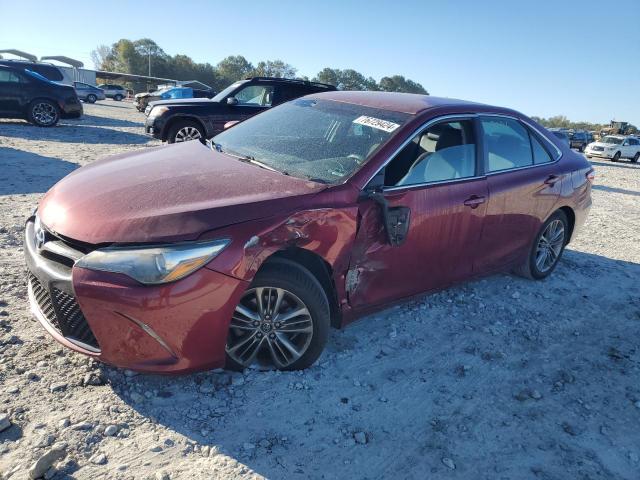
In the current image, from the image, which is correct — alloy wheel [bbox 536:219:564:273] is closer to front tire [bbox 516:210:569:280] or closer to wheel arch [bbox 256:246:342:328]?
front tire [bbox 516:210:569:280]

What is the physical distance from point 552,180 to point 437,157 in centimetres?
155

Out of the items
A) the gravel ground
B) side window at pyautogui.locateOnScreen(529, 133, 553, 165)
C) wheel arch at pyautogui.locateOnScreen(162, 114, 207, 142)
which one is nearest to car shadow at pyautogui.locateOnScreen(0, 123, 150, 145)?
wheel arch at pyautogui.locateOnScreen(162, 114, 207, 142)

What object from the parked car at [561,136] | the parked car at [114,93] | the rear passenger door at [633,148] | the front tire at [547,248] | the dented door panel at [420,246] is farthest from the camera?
the parked car at [114,93]

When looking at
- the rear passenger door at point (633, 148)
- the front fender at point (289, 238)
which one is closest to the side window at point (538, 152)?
the front fender at point (289, 238)

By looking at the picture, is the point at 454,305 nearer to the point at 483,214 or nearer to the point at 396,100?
the point at 483,214

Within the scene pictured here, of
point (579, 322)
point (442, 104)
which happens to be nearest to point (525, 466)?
point (579, 322)

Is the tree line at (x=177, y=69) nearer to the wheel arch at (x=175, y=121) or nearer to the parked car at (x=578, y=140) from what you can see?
the parked car at (x=578, y=140)

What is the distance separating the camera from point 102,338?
2.30 m

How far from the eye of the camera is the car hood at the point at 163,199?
232cm

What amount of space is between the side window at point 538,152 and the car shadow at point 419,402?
57.3 inches

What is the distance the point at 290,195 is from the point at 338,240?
0.39 m

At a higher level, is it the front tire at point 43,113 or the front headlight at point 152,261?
the front headlight at point 152,261

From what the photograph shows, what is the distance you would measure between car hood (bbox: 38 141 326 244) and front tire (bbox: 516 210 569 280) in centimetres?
269

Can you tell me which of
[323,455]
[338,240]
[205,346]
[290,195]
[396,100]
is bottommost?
[323,455]
